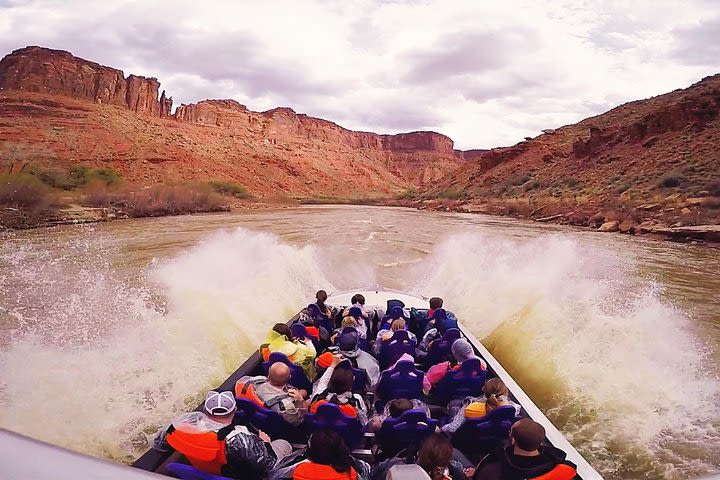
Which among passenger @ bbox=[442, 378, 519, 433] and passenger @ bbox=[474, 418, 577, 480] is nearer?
passenger @ bbox=[474, 418, 577, 480]

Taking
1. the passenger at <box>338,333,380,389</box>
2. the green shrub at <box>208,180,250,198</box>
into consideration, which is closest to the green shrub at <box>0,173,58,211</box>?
the passenger at <box>338,333,380,389</box>

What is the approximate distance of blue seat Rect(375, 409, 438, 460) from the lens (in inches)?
127

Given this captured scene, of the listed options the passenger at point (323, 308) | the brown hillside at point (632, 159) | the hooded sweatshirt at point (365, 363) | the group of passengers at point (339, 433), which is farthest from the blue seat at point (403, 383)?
the brown hillside at point (632, 159)

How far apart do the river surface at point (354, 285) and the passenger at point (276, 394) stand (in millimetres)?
2012

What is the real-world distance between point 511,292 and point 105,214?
2377 cm

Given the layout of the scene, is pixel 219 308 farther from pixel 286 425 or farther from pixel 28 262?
pixel 28 262

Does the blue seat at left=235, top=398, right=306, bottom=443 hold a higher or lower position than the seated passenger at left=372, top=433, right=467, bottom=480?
lower

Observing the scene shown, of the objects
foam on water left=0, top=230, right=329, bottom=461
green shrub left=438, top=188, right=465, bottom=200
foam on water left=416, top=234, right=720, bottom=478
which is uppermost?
green shrub left=438, top=188, right=465, bottom=200

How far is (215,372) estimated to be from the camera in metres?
6.54

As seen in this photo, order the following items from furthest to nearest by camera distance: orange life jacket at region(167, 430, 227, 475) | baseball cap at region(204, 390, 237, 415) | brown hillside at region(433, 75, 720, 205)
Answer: brown hillside at region(433, 75, 720, 205), baseball cap at region(204, 390, 237, 415), orange life jacket at region(167, 430, 227, 475)

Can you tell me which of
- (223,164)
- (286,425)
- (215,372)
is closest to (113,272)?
(215,372)

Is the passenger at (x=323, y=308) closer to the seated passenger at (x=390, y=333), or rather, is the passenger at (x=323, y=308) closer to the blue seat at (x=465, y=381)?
the seated passenger at (x=390, y=333)

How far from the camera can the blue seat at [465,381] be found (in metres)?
4.21

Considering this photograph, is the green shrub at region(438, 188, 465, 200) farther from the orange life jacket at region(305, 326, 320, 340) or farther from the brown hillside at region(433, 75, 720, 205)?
the orange life jacket at region(305, 326, 320, 340)
